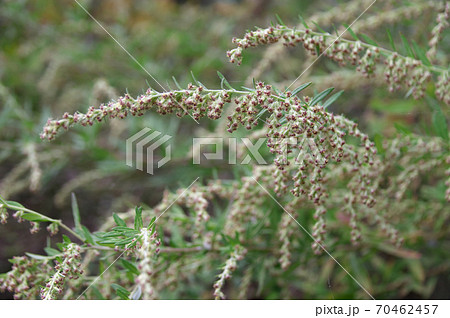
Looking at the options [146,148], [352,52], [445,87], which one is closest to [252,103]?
[352,52]

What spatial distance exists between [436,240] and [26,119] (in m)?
2.03

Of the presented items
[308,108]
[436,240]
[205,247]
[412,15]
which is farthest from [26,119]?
[436,240]

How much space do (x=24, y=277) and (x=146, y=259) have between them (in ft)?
1.60

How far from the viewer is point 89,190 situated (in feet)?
7.93

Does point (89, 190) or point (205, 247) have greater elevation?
point (89, 190)

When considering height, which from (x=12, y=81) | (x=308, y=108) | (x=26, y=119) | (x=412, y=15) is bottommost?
(x=308, y=108)

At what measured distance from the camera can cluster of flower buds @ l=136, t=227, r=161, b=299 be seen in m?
0.83

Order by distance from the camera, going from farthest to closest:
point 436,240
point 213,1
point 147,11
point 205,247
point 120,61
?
point 213,1, point 147,11, point 120,61, point 436,240, point 205,247

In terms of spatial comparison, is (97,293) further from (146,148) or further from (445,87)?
(445,87)

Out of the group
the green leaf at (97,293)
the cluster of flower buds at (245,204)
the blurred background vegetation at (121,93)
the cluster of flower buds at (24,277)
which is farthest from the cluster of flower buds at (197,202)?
the blurred background vegetation at (121,93)

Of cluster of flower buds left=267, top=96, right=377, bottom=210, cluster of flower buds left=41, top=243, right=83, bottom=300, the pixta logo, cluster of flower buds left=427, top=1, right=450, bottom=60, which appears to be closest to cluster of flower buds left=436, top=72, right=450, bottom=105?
cluster of flower buds left=427, top=1, right=450, bottom=60

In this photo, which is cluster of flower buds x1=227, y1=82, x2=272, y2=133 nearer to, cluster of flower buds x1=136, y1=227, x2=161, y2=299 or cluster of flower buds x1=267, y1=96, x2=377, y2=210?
cluster of flower buds x1=267, y1=96, x2=377, y2=210
